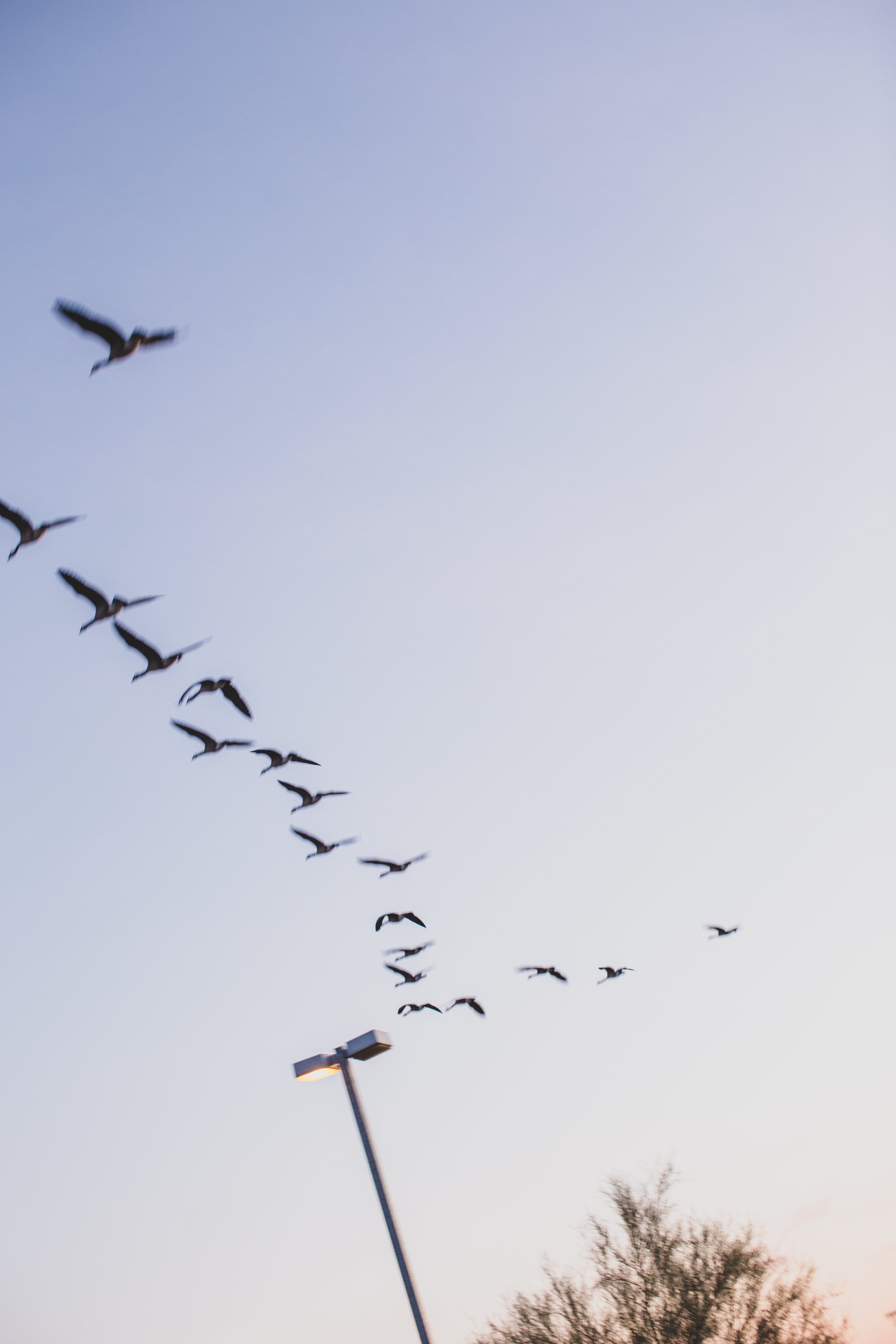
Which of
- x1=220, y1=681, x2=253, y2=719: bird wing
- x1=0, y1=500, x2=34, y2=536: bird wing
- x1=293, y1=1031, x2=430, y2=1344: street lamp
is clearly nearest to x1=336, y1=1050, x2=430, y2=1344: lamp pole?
x1=293, y1=1031, x2=430, y2=1344: street lamp

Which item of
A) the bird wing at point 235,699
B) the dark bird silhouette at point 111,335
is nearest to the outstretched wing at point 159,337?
the dark bird silhouette at point 111,335

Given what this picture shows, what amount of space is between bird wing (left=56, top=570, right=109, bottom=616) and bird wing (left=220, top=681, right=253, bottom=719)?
8.16ft

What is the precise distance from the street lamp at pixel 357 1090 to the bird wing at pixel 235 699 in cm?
572

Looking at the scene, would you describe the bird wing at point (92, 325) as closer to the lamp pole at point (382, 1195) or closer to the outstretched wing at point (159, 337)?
the outstretched wing at point (159, 337)

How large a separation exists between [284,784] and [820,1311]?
2290 cm

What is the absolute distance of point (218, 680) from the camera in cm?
1458

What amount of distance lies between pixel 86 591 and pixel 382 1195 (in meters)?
9.72

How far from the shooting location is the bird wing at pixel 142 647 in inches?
547

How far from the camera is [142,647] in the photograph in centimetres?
1402

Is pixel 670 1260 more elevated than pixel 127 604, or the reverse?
pixel 127 604

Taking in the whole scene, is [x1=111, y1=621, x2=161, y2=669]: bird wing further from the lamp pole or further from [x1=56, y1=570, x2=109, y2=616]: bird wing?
the lamp pole

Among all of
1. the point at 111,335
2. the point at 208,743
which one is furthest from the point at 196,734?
the point at 111,335

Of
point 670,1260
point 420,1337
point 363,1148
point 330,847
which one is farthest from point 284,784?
point 670,1260

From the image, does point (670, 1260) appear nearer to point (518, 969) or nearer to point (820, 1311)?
point (820, 1311)
